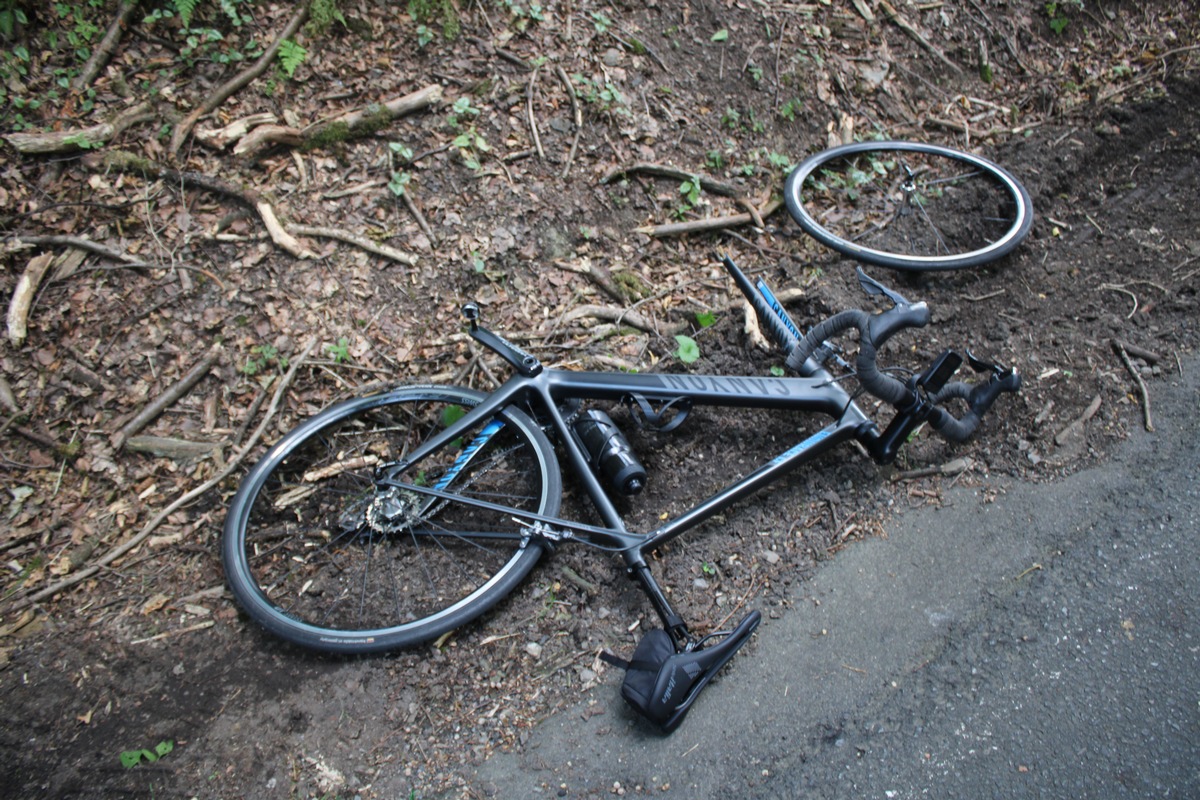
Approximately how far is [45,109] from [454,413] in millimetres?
2890

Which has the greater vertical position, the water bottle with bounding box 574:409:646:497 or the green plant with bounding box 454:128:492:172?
the green plant with bounding box 454:128:492:172

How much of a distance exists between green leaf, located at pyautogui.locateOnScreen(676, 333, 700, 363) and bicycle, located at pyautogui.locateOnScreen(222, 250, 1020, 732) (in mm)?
479

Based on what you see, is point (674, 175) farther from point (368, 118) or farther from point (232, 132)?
point (232, 132)

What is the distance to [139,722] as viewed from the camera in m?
2.79

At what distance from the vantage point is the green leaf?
12.9 feet

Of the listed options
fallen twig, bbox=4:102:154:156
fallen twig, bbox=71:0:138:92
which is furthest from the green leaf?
fallen twig, bbox=71:0:138:92

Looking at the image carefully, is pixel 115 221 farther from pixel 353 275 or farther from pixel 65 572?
pixel 65 572

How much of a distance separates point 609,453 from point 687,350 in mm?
1000

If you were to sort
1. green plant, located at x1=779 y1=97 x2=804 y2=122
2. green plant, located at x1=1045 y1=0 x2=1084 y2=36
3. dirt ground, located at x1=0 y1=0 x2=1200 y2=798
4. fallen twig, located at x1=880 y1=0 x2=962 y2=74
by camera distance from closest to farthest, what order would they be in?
1. dirt ground, located at x1=0 y1=0 x2=1200 y2=798
2. green plant, located at x1=779 y1=97 x2=804 y2=122
3. fallen twig, located at x1=880 y1=0 x2=962 y2=74
4. green plant, located at x1=1045 y1=0 x2=1084 y2=36

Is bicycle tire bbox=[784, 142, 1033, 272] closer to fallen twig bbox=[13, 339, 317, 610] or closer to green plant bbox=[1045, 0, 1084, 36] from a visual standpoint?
green plant bbox=[1045, 0, 1084, 36]

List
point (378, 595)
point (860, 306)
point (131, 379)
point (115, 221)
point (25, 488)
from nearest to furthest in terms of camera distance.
A: point (378, 595) < point (25, 488) < point (131, 379) < point (115, 221) < point (860, 306)

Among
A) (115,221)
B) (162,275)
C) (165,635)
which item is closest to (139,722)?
(165,635)

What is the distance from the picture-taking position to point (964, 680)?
2.87 meters

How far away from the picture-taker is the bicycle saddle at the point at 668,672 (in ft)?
8.57
